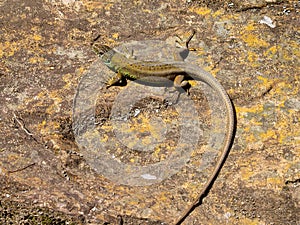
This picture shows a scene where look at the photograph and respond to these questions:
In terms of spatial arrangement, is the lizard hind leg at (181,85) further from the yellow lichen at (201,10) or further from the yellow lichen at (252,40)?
the yellow lichen at (201,10)

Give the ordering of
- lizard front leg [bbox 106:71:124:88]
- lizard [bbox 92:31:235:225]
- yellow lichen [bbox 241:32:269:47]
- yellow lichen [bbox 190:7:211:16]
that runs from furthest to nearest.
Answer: yellow lichen [bbox 190:7:211:16]
yellow lichen [bbox 241:32:269:47]
lizard front leg [bbox 106:71:124:88]
lizard [bbox 92:31:235:225]

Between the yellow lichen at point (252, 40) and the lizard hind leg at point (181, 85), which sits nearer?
the lizard hind leg at point (181, 85)

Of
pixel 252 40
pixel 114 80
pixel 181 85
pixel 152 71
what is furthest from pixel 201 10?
pixel 114 80

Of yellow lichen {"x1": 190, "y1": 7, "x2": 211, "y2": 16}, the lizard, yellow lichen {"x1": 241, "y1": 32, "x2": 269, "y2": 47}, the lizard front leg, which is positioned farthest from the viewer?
yellow lichen {"x1": 190, "y1": 7, "x2": 211, "y2": 16}

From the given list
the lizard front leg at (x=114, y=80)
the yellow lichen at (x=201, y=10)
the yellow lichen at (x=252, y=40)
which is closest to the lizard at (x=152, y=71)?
the lizard front leg at (x=114, y=80)

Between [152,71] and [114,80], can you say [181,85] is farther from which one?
[114,80]

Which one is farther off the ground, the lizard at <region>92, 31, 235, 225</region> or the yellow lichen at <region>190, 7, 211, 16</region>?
the yellow lichen at <region>190, 7, 211, 16</region>

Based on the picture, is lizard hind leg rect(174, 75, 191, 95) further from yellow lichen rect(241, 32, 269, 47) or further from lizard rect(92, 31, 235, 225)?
yellow lichen rect(241, 32, 269, 47)

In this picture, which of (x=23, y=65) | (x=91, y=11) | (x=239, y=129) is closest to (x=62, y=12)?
(x=91, y=11)

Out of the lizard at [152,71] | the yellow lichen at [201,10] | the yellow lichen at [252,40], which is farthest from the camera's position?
the yellow lichen at [201,10]

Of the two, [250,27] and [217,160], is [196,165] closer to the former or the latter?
[217,160]

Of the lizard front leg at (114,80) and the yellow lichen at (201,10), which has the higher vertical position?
the yellow lichen at (201,10)

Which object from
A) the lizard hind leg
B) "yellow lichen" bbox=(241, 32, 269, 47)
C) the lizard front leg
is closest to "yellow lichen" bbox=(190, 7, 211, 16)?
"yellow lichen" bbox=(241, 32, 269, 47)
